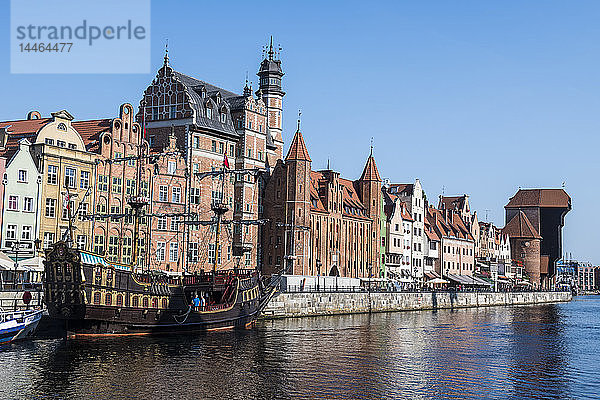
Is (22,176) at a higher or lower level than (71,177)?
lower

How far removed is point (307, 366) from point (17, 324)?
2265cm

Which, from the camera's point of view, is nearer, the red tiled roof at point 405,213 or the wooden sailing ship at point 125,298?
the wooden sailing ship at point 125,298

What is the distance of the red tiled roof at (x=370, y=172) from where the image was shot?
445 feet

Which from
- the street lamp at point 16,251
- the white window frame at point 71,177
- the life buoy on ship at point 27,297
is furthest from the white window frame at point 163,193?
the life buoy on ship at point 27,297

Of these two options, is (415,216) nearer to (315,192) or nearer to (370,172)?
(370,172)

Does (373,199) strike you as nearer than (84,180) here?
No

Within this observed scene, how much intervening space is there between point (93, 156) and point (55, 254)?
26729mm

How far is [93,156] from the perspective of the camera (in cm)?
9006

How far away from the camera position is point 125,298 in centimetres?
6638

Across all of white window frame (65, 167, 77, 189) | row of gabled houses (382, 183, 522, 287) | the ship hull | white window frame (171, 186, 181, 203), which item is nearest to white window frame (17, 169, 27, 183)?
white window frame (65, 167, 77, 189)

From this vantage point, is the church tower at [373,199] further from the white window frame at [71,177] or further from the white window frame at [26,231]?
the white window frame at [26,231]

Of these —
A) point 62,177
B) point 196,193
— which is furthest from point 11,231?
point 196,193

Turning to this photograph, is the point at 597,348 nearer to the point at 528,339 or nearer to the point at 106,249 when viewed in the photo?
the point at 528,339

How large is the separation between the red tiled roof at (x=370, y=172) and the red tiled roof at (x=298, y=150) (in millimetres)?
22520
